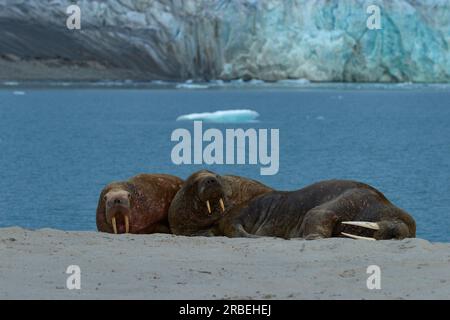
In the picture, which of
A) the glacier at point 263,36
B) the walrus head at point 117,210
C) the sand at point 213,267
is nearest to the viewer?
the sand at point 213,267

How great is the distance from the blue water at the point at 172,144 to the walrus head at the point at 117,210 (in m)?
5.66

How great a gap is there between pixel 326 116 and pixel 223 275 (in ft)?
164

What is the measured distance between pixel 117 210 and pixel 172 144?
1146 inches

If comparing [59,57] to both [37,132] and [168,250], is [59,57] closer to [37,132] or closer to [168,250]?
[37,132]

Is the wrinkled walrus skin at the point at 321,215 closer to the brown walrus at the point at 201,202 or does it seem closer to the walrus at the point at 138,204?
the brown walrus at the point at 201,202

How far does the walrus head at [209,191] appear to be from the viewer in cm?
757

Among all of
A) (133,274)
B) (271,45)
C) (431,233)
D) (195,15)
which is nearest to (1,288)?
(133,274)

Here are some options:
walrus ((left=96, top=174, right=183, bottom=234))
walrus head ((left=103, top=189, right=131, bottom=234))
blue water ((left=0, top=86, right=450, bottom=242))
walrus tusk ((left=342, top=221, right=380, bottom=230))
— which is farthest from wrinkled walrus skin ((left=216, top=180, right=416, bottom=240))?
blue water ((left=0, top=86, right=450, bottom=242))

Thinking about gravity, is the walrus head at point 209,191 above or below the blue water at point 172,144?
above

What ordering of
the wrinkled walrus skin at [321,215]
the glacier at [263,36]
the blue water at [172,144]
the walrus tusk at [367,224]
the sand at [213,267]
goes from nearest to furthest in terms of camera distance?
the sand at [213,267]
the walrus tusk at [367,224]
the wrinkled walrus skin at [321,215]
the blue water at [172,144]
the glacier at [263,36]

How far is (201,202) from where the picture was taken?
7.72m

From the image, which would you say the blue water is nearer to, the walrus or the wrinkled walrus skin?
the walrus

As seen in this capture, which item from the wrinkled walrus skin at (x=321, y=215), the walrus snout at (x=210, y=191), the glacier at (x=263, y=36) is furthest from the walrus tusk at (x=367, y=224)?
the glacier at (x=263, y=36)

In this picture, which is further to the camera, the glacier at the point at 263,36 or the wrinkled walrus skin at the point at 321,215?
the glacier at the point at 263,36
